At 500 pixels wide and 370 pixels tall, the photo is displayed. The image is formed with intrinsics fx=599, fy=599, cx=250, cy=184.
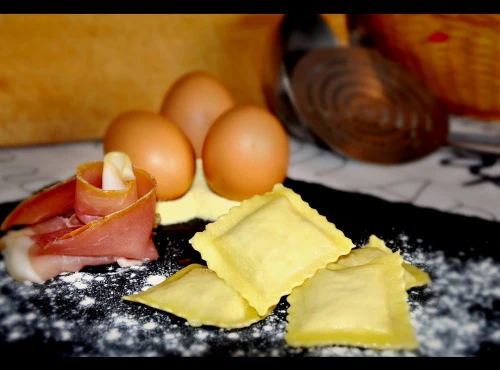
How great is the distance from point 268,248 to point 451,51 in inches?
35.7

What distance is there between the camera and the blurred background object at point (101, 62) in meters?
1.63

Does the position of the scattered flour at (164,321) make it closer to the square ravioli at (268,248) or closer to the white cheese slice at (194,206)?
the square ravioli at (268,248)

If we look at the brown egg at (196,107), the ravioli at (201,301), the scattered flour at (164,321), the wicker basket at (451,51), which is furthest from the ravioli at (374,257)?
the wicker basket at (451,51)

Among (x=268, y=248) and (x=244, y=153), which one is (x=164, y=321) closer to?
(x=268, y=248)

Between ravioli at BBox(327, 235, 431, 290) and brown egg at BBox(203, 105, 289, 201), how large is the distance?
0.82 ft

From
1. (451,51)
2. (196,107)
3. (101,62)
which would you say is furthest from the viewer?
(101,62)

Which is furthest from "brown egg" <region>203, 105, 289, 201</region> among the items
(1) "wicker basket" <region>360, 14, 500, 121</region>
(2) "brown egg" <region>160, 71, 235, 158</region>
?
(1) "wicker basket" <region>360, 14, 500, 121</region>

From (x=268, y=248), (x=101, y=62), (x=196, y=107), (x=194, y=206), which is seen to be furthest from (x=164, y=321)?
(x=101, y=62)

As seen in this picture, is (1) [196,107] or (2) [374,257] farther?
(1) [196,107]

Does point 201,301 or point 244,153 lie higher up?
point 244,153

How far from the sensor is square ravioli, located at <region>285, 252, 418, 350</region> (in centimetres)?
88

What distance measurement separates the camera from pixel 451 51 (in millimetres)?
1589

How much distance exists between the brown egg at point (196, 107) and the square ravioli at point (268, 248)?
0.33m

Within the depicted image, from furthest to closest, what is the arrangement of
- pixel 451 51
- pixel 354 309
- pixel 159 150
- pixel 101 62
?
pixel 101 62, pixel 451 51, pixel 159 150, pixel 354 309
